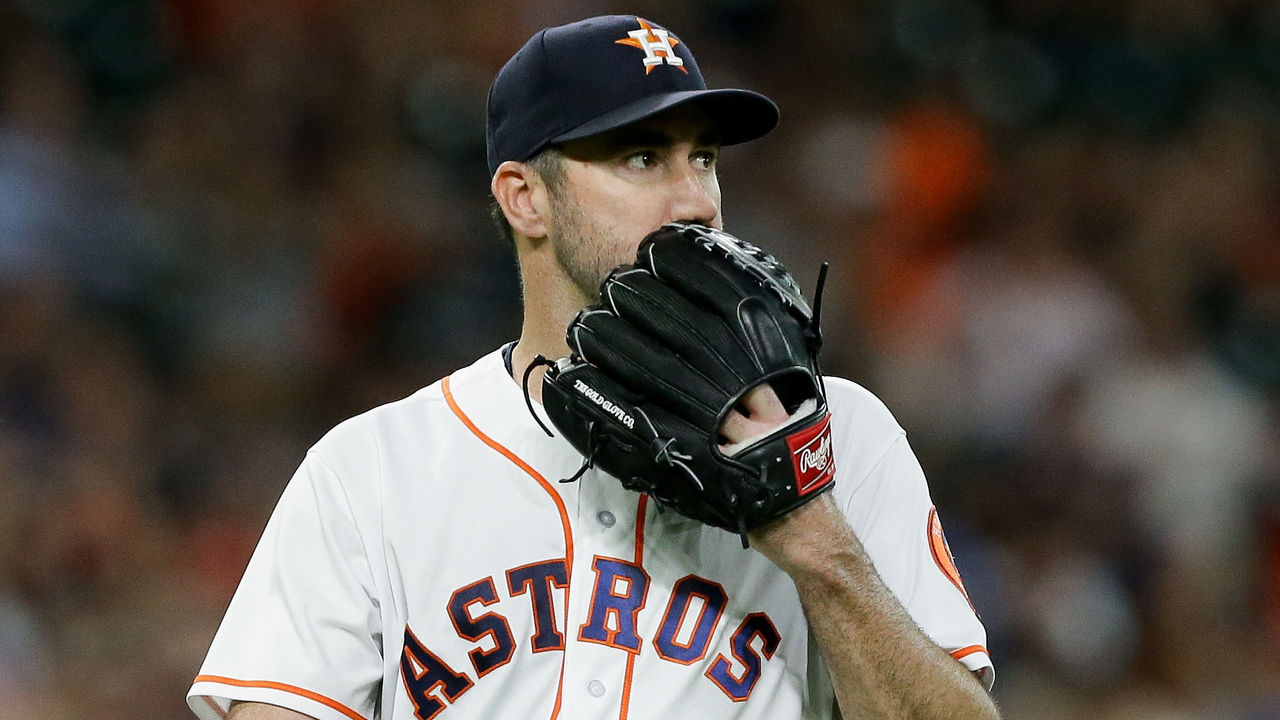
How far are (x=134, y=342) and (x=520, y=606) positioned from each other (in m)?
3.44

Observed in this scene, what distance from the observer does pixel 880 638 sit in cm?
180

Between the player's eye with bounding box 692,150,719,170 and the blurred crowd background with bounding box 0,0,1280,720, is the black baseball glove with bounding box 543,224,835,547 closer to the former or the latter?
the player's eye with bounding box 692,150,719,170

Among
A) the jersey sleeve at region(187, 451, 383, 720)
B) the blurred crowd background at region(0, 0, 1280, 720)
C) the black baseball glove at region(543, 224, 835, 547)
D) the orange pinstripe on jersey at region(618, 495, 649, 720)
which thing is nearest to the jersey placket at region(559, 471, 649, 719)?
the orange pinstripe on jersey at region(618, 495, 649, 720)

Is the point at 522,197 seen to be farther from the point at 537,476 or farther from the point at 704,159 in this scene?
the point at 537,476

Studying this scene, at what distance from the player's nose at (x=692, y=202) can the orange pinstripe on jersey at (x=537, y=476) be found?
409mm

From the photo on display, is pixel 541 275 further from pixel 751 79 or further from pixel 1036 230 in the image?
pixel 751 79

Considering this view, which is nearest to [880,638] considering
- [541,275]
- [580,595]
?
[580,595]

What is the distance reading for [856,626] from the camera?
1.79 meters

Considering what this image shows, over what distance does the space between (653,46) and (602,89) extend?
0.12m

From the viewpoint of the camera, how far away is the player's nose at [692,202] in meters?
2.04

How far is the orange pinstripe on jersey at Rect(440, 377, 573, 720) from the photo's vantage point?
6.41 ft

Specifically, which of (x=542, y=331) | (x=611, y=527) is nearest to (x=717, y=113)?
(x=542, y=331)

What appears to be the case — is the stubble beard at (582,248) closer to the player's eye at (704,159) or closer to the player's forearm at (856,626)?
the player's eye at (704,159)

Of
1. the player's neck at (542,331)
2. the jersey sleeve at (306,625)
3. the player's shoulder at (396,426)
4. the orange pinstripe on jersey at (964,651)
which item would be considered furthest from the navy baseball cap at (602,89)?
the orange pinstripe on jersey at (964,651)
